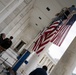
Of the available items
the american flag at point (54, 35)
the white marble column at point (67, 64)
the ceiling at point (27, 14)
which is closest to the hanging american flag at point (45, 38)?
the american flag at point (54, 35)

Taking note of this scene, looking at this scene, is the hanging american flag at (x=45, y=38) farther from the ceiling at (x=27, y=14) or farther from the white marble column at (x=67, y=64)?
the white marble column at (x=67, y=64)

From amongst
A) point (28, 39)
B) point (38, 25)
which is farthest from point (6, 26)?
point (28, 39)

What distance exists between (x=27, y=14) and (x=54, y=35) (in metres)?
7.26

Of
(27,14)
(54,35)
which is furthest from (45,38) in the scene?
(27,14)

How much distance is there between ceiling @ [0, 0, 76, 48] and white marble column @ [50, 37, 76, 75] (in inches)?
172

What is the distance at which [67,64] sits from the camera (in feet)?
16.1

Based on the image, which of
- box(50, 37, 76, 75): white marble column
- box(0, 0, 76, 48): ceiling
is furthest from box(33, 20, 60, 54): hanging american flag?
box(50, 37, 76, 75): white marble column

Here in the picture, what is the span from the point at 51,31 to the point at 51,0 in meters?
4.28

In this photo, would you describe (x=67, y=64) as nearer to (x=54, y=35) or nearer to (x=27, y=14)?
(x=54, y=35)

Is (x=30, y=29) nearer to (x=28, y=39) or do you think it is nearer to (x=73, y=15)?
(x=28, y=39)

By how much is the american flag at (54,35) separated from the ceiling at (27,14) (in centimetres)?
207

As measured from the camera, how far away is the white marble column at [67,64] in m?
4.85

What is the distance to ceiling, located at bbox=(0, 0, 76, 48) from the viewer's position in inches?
350

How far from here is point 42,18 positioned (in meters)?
17.3
